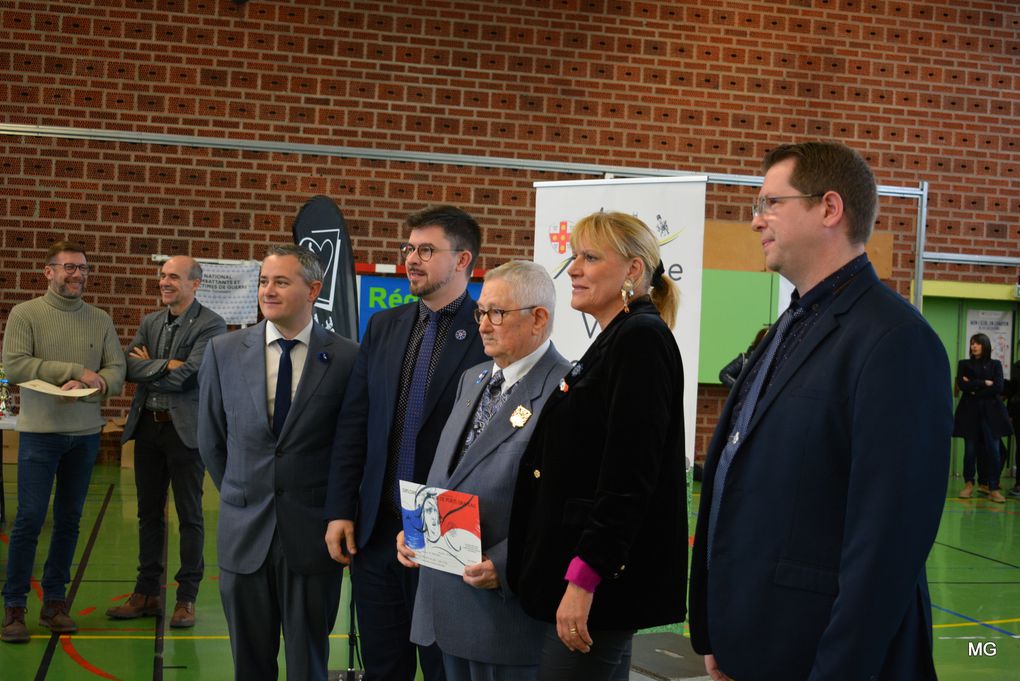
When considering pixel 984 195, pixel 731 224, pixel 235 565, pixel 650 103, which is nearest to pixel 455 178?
pixel 650 103

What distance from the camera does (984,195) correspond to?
452 inches

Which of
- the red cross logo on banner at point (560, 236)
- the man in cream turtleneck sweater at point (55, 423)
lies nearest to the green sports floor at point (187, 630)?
the man in cream turtleneck sweater at point (55, 423)

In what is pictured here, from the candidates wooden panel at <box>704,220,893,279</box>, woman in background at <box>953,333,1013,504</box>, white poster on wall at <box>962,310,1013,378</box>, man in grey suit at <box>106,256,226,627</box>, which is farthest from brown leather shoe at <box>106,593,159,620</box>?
white poster on wall at <box>962,310,1013,378</box>

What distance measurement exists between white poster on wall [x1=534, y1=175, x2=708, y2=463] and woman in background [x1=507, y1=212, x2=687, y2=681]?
9.02 ft

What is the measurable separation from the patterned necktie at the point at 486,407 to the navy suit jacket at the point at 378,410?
1.17ft

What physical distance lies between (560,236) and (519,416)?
2.90m

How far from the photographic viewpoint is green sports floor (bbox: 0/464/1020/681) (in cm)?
421

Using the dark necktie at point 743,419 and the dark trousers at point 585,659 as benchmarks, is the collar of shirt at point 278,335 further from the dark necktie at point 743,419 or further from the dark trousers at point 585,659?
the dark necktie at point 743,419

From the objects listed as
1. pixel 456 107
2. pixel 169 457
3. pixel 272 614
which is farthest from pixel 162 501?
pixel 456 107

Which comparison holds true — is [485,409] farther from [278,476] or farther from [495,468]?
[278,476]

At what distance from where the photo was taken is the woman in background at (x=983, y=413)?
9656mm

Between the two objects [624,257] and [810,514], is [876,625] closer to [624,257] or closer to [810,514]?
[810,514]

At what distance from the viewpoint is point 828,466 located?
5.43 feet

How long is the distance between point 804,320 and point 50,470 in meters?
3.89
